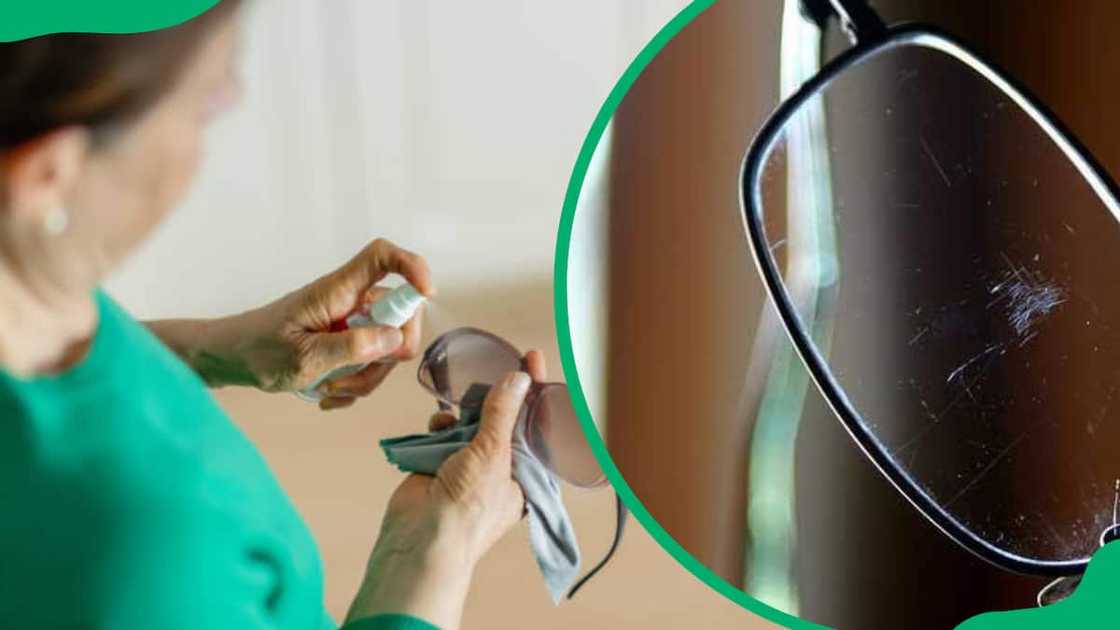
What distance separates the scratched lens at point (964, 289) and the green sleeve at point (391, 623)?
0.34 metres

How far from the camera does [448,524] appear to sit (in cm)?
74

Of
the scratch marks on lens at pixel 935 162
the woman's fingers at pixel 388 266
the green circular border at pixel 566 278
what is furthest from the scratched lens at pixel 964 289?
the woman's fingers at pixel 388 266

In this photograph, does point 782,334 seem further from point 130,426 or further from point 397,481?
point 130,426

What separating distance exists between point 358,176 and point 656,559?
13.6 inches

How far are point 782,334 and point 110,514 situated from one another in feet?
1.52

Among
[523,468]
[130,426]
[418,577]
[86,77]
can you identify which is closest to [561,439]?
[523,468]

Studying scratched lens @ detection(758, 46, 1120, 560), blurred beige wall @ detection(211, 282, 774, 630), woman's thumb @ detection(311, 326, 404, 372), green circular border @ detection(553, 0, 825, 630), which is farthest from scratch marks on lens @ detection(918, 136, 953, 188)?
woman's thumb @ detection(311, 326, 404, 372)

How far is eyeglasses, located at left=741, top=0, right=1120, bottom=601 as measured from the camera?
0.80 metres

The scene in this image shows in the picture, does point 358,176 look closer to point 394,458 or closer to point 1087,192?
point 394,458

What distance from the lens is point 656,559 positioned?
2.61ft

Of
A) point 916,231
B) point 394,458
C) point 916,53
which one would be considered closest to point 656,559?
point 394,458

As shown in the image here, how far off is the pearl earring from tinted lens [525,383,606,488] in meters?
0.32

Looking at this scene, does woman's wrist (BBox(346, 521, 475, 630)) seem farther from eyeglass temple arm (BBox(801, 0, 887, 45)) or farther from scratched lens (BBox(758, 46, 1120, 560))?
eyeglass temple arm (BBox(801, 0, 887, 45))

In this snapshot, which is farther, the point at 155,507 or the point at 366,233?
the point at 366,233
